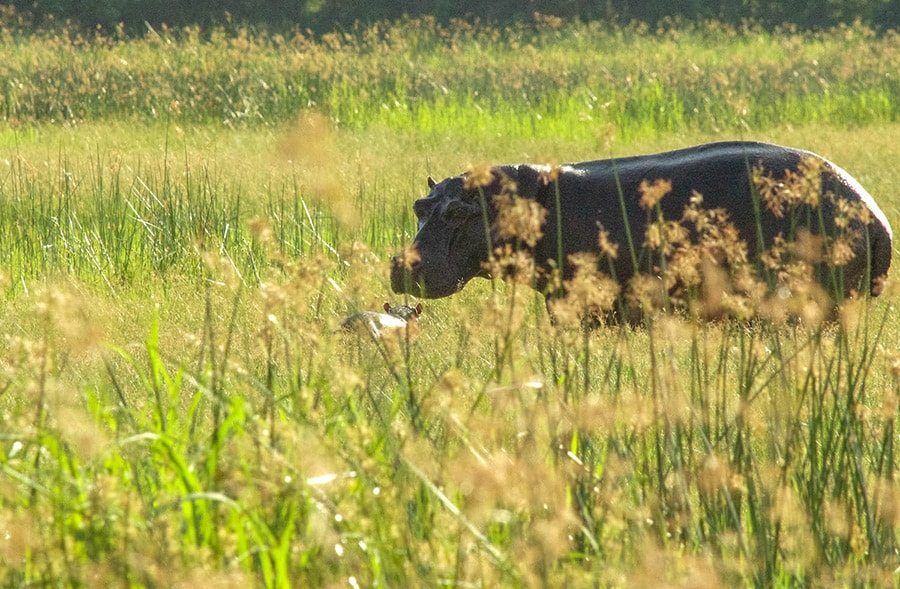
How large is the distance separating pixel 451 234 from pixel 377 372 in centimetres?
79

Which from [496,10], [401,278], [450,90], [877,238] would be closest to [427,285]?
[401,278]

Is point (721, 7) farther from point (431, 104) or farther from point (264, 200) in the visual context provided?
point (264, 200)

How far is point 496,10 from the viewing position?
25.4 meters

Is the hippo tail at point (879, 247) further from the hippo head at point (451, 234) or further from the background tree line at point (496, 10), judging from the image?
the background tree line at point (496, 10)

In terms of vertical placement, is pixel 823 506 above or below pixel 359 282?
below

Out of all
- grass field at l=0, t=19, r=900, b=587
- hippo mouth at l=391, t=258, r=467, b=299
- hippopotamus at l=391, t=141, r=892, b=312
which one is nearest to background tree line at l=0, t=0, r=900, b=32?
grass field at l=0, t=19, r=900, b=587

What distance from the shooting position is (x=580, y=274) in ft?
6.75

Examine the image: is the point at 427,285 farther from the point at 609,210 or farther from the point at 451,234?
the point at 609,210

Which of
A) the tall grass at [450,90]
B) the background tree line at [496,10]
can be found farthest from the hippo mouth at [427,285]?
the background tree line at [496,10]

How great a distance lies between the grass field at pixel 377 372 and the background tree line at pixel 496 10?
1077 centimetres

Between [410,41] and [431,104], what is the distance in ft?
19.1

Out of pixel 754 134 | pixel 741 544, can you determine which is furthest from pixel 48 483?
pixel 754 134

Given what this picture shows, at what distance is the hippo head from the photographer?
441cm

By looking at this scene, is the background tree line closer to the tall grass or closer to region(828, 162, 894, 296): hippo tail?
the tall grass
